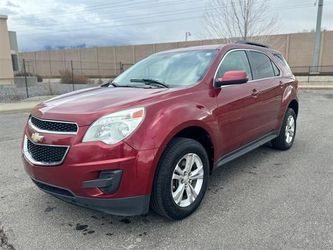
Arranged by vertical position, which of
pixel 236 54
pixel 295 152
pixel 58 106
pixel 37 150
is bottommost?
pixel 295 152

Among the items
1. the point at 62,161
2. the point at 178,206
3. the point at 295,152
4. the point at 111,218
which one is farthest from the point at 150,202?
the point at 295,152

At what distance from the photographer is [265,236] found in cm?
291

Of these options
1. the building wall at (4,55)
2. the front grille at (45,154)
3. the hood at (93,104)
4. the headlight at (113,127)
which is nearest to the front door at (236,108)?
the hood at (93,104)

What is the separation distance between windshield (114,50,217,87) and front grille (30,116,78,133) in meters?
1.27

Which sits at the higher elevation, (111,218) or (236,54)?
(236,54)

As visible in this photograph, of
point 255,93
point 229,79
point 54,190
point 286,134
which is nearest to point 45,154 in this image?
point 54,190

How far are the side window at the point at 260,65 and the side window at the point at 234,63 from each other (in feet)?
0.55

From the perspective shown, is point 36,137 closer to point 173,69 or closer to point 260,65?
point 173,69

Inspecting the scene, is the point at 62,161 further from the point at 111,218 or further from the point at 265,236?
the point at 265,236

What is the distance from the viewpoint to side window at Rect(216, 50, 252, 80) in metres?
3.94

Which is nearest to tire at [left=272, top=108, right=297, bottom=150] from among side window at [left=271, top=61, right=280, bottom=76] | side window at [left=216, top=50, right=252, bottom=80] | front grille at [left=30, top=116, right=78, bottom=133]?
side window at [left=271, top=61, right=280, bottom=76]

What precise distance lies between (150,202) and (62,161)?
2.97ft

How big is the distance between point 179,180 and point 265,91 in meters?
2.22

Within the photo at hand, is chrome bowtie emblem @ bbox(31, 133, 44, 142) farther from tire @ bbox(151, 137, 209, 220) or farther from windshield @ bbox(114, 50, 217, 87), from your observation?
windshield @ bbox(114, 50, 217, 87)
